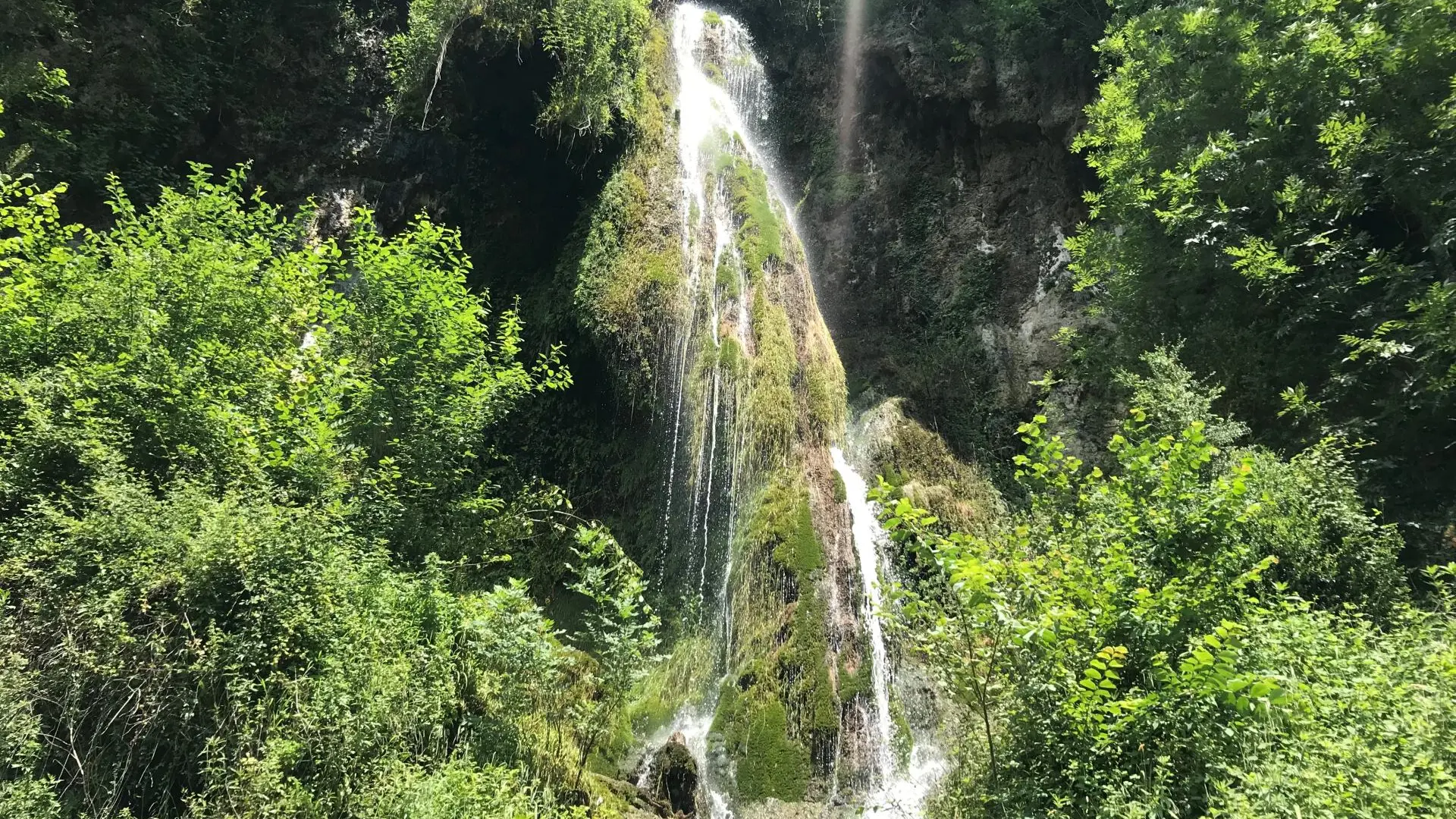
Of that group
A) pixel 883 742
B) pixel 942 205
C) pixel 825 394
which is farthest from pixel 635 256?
pixel 942 205

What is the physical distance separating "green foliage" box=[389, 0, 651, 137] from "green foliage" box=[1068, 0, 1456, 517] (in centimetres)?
875

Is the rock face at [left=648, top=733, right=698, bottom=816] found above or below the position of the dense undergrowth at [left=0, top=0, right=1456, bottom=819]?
below

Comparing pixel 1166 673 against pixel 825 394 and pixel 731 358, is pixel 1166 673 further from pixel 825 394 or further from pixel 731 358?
pixel 825 394

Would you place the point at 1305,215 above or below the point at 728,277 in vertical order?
below

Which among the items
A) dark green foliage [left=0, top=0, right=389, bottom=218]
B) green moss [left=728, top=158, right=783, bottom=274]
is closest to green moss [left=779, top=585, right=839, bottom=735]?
green moss [left=728, top=158, right=783, bottom=274]

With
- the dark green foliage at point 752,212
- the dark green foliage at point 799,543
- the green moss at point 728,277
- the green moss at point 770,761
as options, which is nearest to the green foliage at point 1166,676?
the green moss at point 770,761

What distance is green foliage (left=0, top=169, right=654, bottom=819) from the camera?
412 centimetres

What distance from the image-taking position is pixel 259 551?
464 centimetres

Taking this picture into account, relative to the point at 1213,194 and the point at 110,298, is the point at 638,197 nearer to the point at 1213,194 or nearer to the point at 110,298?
the point at 110,298

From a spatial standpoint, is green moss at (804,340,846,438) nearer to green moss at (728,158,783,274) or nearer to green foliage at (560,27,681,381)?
green moss at (728,158,783,274)

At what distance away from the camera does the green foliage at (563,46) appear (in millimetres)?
12242

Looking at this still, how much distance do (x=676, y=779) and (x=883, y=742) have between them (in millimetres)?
2732

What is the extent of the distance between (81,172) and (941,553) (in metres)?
15.0

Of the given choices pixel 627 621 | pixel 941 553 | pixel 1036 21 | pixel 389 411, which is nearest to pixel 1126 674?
pixel 941 553
